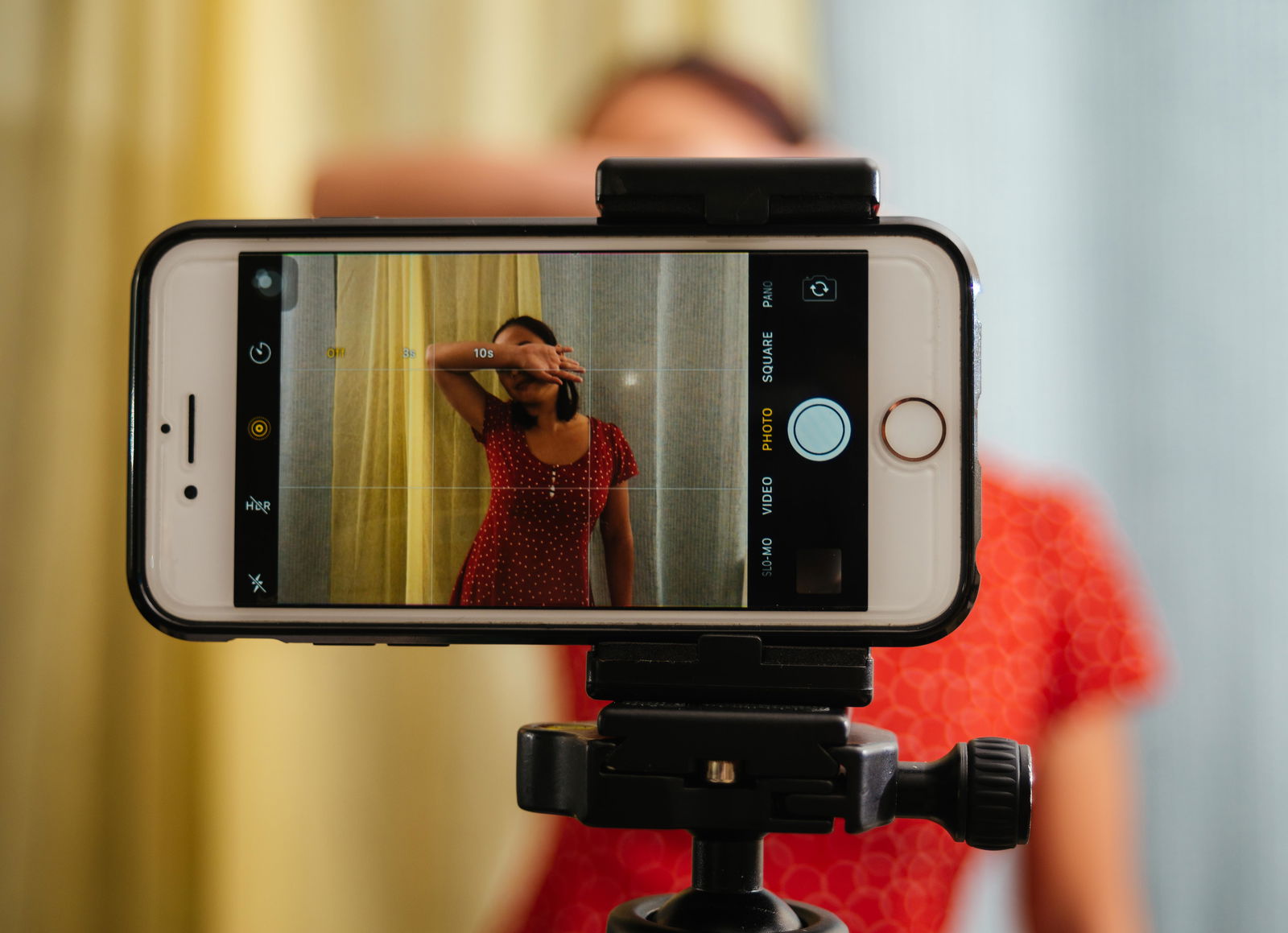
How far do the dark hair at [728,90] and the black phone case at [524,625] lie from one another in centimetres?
41

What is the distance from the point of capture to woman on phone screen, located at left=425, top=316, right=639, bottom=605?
0.36 metres

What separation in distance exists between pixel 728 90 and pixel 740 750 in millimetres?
584

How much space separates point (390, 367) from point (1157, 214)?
2.68ft

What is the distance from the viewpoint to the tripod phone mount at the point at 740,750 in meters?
0.34

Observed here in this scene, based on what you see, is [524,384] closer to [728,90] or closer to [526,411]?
[526,411]

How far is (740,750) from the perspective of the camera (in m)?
0.34

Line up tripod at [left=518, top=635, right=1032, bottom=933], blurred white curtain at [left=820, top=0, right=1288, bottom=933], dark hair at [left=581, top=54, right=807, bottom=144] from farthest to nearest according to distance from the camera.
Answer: blurred white curtain at [left=820, top=0, right=1288, bottom=933], dark hair at [left=581, top=54, right=807, bottom=144], tripod at [left=518, top=635, right=1032, bottom=933]

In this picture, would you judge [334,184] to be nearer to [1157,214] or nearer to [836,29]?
[836,29]

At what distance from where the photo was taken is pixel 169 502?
0.38 meters

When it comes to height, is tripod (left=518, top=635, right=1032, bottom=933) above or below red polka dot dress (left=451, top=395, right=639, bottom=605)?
below

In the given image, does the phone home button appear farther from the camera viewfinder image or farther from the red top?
the red top

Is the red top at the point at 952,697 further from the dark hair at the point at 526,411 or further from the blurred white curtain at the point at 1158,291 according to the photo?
the dark hair at the point at 526,411

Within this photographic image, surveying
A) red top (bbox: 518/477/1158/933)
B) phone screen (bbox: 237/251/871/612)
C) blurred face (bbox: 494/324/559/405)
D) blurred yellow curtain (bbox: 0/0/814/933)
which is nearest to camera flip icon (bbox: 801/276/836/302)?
phone screen (bbox: 237/251/871/612)

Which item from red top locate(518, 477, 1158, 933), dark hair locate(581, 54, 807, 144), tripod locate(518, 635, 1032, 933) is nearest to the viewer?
tripod locate(518, 635, 1032, 933)
